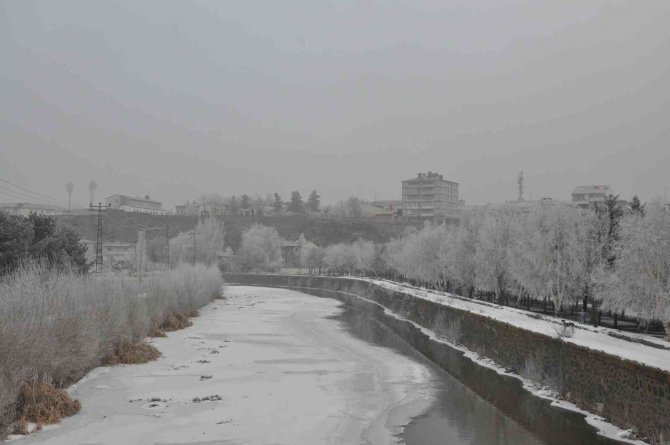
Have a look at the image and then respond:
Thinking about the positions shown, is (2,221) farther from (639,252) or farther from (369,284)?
(369,284)

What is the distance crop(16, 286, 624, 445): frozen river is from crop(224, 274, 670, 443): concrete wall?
1273 mm

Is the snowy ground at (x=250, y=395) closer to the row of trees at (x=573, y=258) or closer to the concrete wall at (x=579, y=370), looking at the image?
the concrete wall at (x=579, y=370)

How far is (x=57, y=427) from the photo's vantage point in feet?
50.8

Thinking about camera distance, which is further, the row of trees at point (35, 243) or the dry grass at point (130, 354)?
Result: the row of trees at point (35, 243)

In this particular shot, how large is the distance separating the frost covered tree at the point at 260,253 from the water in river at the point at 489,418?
106995 millimetres

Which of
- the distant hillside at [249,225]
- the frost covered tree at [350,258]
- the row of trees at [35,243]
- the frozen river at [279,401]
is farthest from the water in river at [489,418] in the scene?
the distant hillside at [249,225]

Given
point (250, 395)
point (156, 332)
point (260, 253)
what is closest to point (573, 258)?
point (156, 332)

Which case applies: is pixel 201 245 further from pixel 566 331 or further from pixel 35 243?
pixel 566 331

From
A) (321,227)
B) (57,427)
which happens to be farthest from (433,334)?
(321,227)

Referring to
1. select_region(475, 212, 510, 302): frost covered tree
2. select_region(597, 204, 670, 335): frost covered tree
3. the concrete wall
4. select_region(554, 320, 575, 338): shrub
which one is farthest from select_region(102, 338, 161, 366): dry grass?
select_region(475, 212, 510, 302): frost covered tree

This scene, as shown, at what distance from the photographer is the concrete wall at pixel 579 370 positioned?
1349 centimetres

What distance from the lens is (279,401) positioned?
1903cm

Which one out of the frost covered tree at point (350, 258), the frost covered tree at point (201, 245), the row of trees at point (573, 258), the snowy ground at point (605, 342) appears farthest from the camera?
the frost covered tree at point (201, 245)

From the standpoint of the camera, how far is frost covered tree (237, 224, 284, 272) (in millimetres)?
131125
